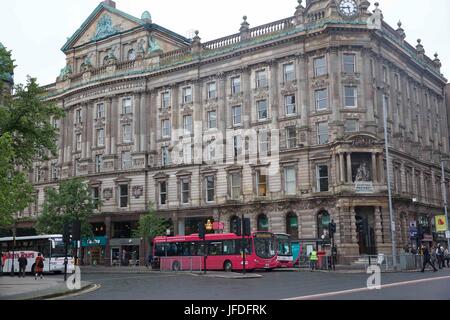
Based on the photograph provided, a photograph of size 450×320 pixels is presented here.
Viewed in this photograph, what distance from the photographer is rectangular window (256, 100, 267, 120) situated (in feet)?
182

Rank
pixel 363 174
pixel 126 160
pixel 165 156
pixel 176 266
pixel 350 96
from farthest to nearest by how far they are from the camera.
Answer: pixel 126 160 < pixel 165 156 < pixel 350 96 < pixel 363 174 < pixel 176 266

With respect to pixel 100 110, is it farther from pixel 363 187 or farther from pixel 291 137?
pixel 363 187

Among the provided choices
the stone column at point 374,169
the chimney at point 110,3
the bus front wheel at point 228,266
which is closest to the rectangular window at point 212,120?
the stone column at point 374,169

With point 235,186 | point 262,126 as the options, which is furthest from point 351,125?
point 235,186

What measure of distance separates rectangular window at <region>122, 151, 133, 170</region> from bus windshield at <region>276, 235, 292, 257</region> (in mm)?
25284

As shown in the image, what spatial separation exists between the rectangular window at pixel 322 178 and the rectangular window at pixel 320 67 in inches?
333

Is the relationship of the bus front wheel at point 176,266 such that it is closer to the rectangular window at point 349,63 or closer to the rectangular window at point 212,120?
the rectangular window at point 212,120

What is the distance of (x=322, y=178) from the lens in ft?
168

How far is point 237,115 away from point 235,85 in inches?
121

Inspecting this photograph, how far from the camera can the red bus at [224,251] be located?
4097 cm

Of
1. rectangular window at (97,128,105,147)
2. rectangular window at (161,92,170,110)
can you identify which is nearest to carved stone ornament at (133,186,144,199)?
rectangular window at (97,128,105,147)

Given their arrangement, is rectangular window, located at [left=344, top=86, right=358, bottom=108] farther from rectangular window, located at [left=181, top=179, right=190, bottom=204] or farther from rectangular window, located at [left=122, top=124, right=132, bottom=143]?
rectangular window, located at [left=122, top=124, right=132, bottom=143]

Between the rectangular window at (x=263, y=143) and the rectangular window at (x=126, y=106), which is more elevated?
the rectangular window at (x=126, y=106)

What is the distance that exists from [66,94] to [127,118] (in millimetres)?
10364
